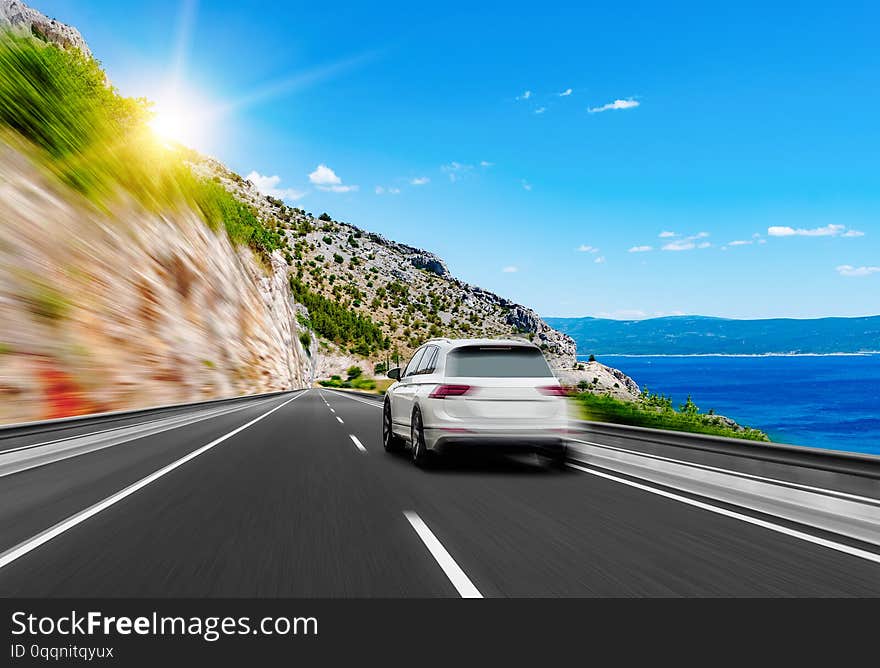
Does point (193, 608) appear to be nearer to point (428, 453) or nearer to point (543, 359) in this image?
point (428, 453)

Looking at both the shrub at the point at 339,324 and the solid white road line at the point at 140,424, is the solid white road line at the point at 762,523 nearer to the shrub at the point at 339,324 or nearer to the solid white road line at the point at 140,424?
the solid white road line at the point at 140,424

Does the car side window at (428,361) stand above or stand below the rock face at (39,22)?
below

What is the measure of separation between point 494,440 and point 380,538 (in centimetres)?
391

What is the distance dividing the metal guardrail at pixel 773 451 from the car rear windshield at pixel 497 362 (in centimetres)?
176

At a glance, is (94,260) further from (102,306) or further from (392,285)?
(392,285)

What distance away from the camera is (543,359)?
10.5m

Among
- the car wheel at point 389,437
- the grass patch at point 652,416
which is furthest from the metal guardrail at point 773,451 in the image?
the car wheel at point 389,437

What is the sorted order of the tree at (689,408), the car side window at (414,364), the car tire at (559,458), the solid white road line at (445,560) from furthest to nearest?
the tree at (689,408) < the car side window at (414,364) < the car tire at (559,458) < the solid white road line at (445,560)

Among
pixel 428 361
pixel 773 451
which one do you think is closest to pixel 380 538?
pixel 773 451

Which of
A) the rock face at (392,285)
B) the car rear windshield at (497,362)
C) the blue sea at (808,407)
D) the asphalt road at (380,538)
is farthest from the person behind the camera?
the rock face at (392,285)

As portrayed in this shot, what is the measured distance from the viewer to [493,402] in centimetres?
997

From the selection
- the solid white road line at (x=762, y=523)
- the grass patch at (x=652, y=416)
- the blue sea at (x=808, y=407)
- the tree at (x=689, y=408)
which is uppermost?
the blue sea at (x=808, y=407)

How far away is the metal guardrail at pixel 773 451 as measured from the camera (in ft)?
20.3

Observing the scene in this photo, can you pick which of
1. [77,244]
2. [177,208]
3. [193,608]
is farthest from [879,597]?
[177,208]
